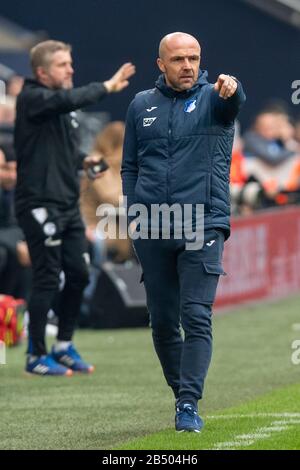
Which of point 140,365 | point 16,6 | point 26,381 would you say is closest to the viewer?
point 26,381

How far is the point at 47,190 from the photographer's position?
1095 centimetres

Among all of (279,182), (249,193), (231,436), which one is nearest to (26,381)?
(231,436)

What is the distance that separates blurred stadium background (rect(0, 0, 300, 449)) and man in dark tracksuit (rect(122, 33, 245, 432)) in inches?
18.7

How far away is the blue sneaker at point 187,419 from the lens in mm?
8086

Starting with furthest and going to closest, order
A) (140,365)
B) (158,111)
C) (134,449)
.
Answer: (140,365) < (158,111) < (134,449)

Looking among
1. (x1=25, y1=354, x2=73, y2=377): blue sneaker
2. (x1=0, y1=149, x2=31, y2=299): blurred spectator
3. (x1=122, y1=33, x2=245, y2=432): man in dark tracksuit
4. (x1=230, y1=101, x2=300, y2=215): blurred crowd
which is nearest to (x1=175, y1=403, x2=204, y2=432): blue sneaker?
(x1=122, y1=33, x2=245, y2=432): man in dark tracksuit

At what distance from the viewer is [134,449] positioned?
764 cm

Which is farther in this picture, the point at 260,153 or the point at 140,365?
the point at 260,153

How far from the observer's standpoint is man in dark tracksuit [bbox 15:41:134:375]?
10.9 meters

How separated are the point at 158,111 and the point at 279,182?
11.8m

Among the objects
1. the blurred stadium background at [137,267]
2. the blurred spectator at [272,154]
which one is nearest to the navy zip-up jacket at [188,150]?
the blurred stadium background at [137,267]

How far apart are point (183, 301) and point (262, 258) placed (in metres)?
8.57

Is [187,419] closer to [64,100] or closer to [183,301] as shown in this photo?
[183,301]
